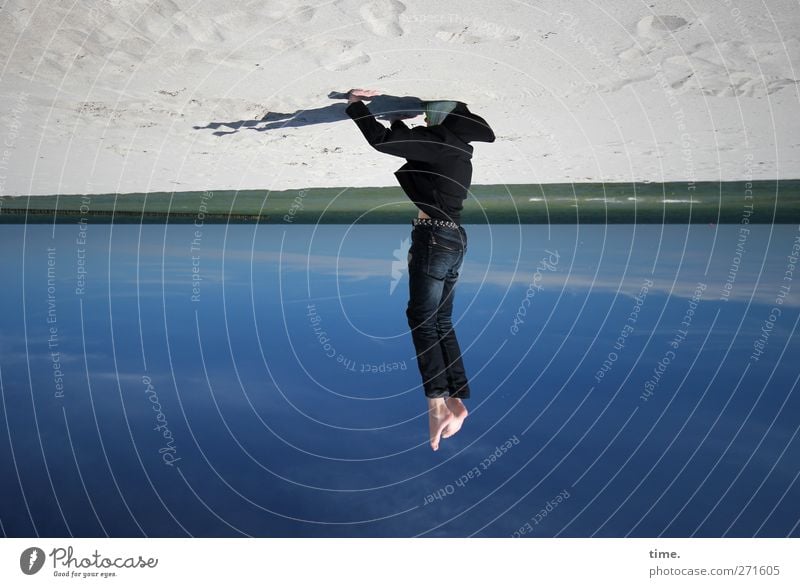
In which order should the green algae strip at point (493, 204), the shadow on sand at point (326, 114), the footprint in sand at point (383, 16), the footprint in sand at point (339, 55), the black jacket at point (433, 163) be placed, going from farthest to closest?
the green algae strip at point (493, 204), the shadow on sand at point (326, 114), the footprint in sand at point (339, 55), the black jacket at point (433, 163), the footprint in sand at point (383, 16)

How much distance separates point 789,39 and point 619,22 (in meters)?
0.82

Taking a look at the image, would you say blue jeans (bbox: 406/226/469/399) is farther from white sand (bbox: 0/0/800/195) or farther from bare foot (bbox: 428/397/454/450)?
white sand (bbox: 0/0/800/195)

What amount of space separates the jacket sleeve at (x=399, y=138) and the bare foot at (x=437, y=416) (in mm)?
1146

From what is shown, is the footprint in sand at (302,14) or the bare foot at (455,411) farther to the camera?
the bare foot at (455,411)

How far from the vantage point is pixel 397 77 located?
312 centimetres

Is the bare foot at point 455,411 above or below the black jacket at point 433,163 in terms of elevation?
below

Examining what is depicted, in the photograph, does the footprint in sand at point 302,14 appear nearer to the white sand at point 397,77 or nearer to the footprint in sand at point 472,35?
the white sand at point 397,77

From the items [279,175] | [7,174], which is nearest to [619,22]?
[279,175]

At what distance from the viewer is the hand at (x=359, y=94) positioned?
10.3 feet

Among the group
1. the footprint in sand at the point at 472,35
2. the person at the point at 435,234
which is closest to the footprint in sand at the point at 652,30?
the footprint in sand at the point at 472,35

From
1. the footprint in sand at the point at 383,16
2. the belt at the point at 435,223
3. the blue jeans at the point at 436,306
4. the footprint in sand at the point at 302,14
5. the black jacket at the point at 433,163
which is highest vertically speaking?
the footprint in sand at the point at 302,14

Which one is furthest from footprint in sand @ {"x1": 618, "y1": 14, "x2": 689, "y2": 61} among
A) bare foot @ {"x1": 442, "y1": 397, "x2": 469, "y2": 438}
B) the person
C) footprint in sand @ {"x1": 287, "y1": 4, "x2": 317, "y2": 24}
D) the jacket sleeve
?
bare foot @ {"x1": 442, "y1": 397, "x2": 469, "y2": 438}

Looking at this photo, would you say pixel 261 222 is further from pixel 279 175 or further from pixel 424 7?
pixel 424 7

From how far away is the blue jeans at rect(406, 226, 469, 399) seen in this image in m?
2.87
